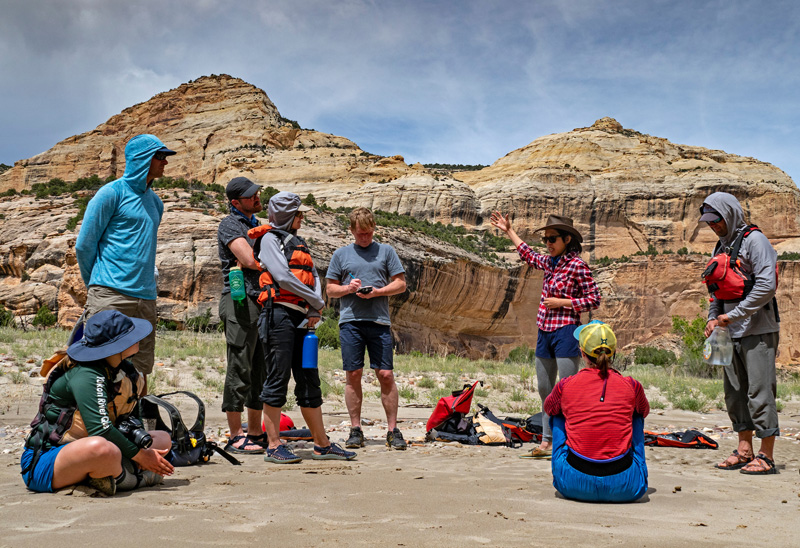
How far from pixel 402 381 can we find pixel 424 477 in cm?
712

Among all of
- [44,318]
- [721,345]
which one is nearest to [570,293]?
[721,345]

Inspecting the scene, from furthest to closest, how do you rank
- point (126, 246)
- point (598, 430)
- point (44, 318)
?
point (44, 318) → point (126, 246) → point (598, 430)

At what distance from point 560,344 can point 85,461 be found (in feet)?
11.1

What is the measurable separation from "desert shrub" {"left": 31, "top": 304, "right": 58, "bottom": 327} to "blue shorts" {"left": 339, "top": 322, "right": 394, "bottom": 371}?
68.9 ft

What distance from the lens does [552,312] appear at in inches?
198

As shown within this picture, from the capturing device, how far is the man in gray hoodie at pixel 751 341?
437cm

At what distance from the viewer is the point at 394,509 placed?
291cm

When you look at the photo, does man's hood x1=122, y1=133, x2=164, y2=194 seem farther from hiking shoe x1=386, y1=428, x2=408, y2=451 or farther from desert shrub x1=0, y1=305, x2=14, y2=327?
desert shrub x1=0, y1=305, x2=14, y2=327

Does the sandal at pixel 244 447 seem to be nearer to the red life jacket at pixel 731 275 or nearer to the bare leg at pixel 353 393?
the bare leg at pixel 353 393

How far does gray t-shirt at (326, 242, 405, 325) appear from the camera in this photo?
5336 mm

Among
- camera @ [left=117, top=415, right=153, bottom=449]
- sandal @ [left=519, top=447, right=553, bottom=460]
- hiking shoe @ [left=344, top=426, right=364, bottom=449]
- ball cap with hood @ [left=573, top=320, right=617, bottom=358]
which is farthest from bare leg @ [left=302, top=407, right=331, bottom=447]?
ball cap with hood @ [left=573, top=320, right=617, bottom=358]

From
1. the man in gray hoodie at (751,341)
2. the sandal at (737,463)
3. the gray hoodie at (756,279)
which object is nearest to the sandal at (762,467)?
the man in gray hoodie at (751,341)

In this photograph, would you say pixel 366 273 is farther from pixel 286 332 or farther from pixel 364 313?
pixel 286 332

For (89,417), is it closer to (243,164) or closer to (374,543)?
Result: (374,543)
